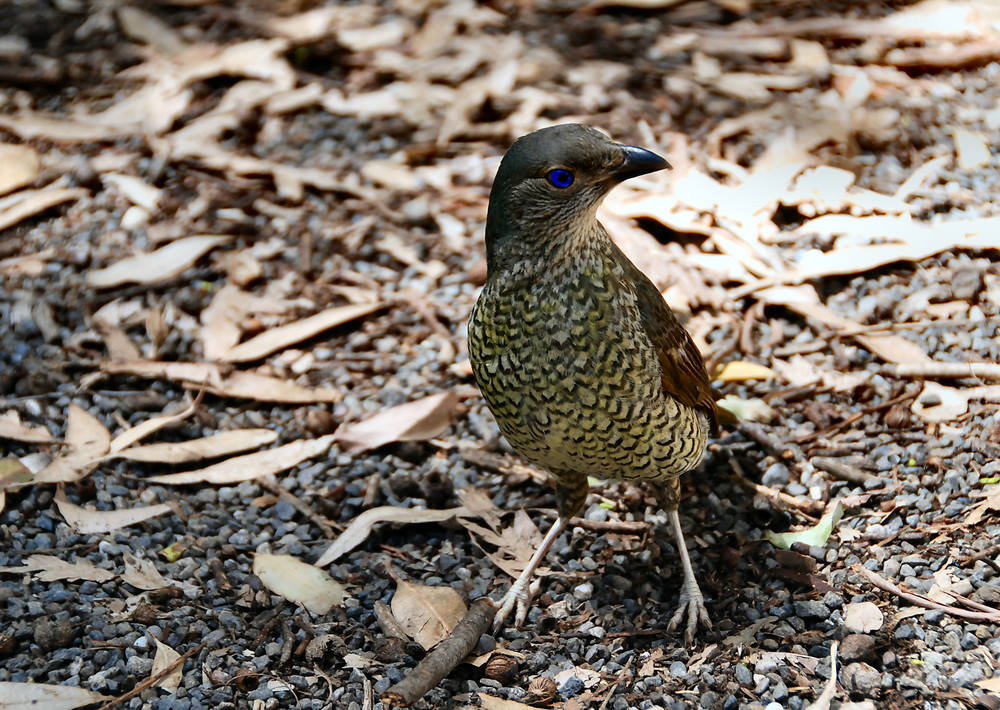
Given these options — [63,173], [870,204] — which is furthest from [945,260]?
[63,173]

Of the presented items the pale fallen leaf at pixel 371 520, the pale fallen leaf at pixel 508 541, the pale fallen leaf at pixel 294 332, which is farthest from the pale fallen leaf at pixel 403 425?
the pale fallen leaf at pixel 294 332

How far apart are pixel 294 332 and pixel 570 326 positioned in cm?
208

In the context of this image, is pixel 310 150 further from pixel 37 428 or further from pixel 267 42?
pixel 37 428

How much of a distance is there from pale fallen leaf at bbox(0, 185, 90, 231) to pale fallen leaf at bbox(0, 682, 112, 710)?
9.92 ft

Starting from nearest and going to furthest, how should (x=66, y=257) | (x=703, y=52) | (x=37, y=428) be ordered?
(x=37, y=428)
(x=66, y=257)
(x=703, y=52)

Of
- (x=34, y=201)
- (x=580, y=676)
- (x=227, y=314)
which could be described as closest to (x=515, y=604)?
(x=580, y=676)

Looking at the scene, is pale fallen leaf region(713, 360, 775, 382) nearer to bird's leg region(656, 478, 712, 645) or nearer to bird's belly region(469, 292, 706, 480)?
bird's leg region(656, 478, 712, 645)

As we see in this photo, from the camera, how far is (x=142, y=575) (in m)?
3.69

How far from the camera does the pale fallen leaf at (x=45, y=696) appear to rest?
3154mm

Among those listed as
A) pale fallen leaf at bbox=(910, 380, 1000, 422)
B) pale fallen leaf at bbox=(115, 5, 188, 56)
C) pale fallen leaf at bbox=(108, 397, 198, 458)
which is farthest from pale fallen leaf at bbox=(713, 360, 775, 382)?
pale fallen leaf at bbox=(115, 5, 188, 56)

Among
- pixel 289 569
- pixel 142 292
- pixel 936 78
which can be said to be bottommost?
pixel 289 569

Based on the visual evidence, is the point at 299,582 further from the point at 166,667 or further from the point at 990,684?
the point at 990,684

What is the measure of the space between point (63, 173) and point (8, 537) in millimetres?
2725

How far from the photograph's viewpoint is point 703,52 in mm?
6848
